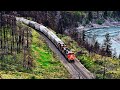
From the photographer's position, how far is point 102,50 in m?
10.4

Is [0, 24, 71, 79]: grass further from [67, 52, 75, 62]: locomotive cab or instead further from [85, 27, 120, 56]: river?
[85, 27, 120, 56]: river

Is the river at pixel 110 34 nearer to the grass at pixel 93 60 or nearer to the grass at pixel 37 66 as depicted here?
the grass at pixel 93 60

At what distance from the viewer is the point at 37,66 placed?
380 inches

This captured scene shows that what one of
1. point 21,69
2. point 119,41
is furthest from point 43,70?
point 119,41

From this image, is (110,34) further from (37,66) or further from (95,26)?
(37,66)

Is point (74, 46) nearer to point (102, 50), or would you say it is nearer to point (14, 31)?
point (102, 50)

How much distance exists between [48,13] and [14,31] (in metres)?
1.10

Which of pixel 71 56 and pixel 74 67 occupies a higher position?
pixel 71 56

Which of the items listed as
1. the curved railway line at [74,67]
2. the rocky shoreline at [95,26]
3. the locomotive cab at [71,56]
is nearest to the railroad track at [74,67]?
the curved railway line at [74,67]

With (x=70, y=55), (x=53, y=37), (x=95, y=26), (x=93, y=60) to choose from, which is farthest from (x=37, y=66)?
(x=95, y=26)

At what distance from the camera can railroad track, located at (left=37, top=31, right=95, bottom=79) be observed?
9336mm

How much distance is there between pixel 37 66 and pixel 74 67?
906 millimetres

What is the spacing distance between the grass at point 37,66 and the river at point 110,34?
1133 millimetres
